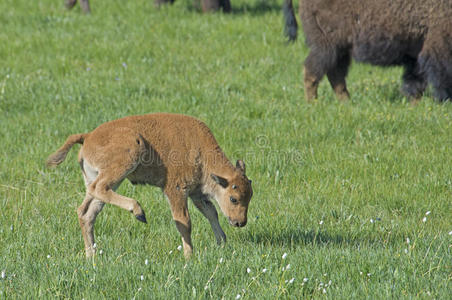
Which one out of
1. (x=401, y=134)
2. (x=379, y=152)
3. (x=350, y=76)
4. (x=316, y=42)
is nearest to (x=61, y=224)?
(x=379, y=152)

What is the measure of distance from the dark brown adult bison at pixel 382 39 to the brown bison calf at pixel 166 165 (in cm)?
438

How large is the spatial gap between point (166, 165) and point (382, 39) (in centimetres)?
480

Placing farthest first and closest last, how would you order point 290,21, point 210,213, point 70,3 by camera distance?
1. point 70,3
2. point 290,21
3. point 210,213

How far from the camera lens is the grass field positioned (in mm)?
3891

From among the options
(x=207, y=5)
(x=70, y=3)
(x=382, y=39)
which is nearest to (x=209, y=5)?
(x=207, y=5)

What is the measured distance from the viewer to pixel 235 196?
456 cm

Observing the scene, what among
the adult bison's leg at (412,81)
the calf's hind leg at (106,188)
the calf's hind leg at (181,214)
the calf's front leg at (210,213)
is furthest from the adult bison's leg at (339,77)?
the calf's hind leg at (106,188)

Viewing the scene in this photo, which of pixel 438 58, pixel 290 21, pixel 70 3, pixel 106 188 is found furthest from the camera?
pixel 70 3

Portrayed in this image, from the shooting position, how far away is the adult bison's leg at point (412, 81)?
8.62m

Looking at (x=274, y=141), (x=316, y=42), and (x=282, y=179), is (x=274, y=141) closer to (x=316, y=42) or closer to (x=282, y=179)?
(x=282, y=179)

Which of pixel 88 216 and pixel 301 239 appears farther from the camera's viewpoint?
pixel 301 239

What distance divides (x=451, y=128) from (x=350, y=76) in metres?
3.00

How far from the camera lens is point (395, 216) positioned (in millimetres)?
5445

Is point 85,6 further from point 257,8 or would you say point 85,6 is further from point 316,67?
point 316,67
